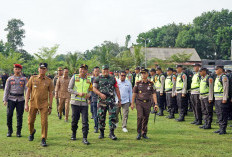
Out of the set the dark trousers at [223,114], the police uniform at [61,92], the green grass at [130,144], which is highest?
the police uniform at [61,92]

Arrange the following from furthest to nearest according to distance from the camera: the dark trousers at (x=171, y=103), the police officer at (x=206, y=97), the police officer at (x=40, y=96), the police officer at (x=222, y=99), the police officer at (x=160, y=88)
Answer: the police officer at (x=160, y=88) < the dark trousers at (x=171, y=103) < the police officer at (x=206, y=97) < the police officer at (x=222, y=99) < the police officer at (x=40, y=96)

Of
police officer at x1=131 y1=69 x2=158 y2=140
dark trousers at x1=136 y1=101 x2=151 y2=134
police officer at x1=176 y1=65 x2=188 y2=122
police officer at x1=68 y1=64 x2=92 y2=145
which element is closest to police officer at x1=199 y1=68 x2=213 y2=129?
police officer at x1=176 y1=65 x2=188 y2=122

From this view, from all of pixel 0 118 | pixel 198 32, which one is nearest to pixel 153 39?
pixel 198 32

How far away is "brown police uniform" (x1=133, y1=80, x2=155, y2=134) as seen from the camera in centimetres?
791

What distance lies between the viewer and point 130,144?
23.8 feet

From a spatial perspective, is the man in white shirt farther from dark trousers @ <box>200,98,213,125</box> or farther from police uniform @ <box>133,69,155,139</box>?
dark trousers @ <box>200,98,213,125</box>

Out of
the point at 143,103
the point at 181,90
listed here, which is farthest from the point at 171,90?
the point at 143,103

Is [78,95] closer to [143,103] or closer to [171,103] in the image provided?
[143,103]

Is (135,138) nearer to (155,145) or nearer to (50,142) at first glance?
(155,145)

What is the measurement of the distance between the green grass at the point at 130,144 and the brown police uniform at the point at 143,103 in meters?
0.46

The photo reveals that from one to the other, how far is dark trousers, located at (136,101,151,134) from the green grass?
38 centimetres

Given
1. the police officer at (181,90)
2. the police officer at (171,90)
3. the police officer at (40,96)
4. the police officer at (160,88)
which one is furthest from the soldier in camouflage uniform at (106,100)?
the police officer at (160,88)

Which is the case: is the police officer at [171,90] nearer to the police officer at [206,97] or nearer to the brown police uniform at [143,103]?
the police officer at [206,97]

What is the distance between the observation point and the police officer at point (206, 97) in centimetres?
932
